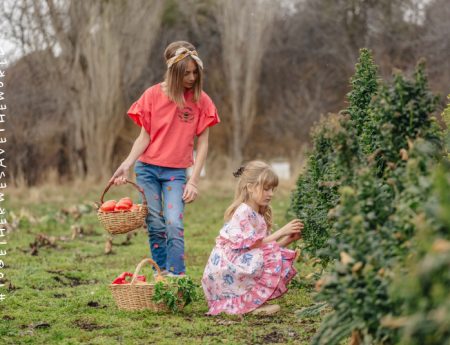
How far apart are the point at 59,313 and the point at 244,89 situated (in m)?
12.8

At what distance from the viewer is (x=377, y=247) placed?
295 cm

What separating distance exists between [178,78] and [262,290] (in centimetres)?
174

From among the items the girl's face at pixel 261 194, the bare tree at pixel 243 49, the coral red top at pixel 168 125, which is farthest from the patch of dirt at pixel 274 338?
the bare tree at pixel 243 49

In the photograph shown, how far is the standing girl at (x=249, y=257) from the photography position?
15.3 feet

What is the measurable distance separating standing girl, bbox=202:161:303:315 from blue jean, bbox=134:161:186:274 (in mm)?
587

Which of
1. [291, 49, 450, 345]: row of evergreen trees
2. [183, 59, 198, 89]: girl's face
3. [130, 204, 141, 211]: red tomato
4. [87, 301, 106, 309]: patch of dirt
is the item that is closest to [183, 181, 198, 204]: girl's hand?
[130, 204, 141, 211]: red tomato

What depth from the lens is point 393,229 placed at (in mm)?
2979

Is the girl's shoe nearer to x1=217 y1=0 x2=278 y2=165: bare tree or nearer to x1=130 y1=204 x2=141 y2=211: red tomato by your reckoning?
x1=130 y1=204 x2=141 y2=211: red tomato

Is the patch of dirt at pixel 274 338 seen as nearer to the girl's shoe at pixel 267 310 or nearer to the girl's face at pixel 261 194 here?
the girl's shoe at pixel 267 310

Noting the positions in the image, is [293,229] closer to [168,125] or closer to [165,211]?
[165,211]

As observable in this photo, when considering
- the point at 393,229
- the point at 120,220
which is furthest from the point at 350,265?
the point at 120,220

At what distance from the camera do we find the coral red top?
5547 millimetres

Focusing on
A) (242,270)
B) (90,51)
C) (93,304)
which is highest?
(90,51)

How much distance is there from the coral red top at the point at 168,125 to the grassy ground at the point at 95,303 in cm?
114
